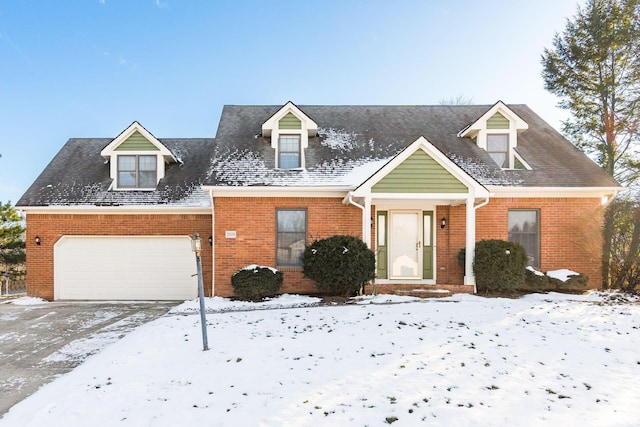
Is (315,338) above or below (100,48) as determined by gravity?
below

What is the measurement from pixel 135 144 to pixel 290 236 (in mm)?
6896

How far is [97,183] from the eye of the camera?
13.0 meters

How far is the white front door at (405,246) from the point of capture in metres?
11.9

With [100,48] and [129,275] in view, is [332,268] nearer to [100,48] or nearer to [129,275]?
[129,275]

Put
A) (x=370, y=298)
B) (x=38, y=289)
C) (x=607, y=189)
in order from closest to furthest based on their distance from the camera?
(x=370, y=298) → (x=607, y=189) → (x=38, y=289)

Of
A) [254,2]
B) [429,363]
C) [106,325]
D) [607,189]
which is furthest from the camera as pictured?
[254,2]

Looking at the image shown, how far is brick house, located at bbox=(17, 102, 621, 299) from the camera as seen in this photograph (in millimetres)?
11055

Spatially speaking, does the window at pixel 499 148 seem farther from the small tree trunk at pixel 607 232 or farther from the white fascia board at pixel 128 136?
the white fascia board at pixel 128 136

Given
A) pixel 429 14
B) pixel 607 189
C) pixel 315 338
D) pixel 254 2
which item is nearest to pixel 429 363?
pixel 315 338

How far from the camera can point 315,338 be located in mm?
6234

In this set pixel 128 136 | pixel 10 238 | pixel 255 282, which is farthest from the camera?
pixel 10 238

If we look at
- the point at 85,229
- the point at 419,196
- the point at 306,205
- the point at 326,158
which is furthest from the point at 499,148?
the point at 85,229

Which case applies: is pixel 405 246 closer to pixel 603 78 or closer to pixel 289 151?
pixel 289 151

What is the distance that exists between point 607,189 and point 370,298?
8504mm
